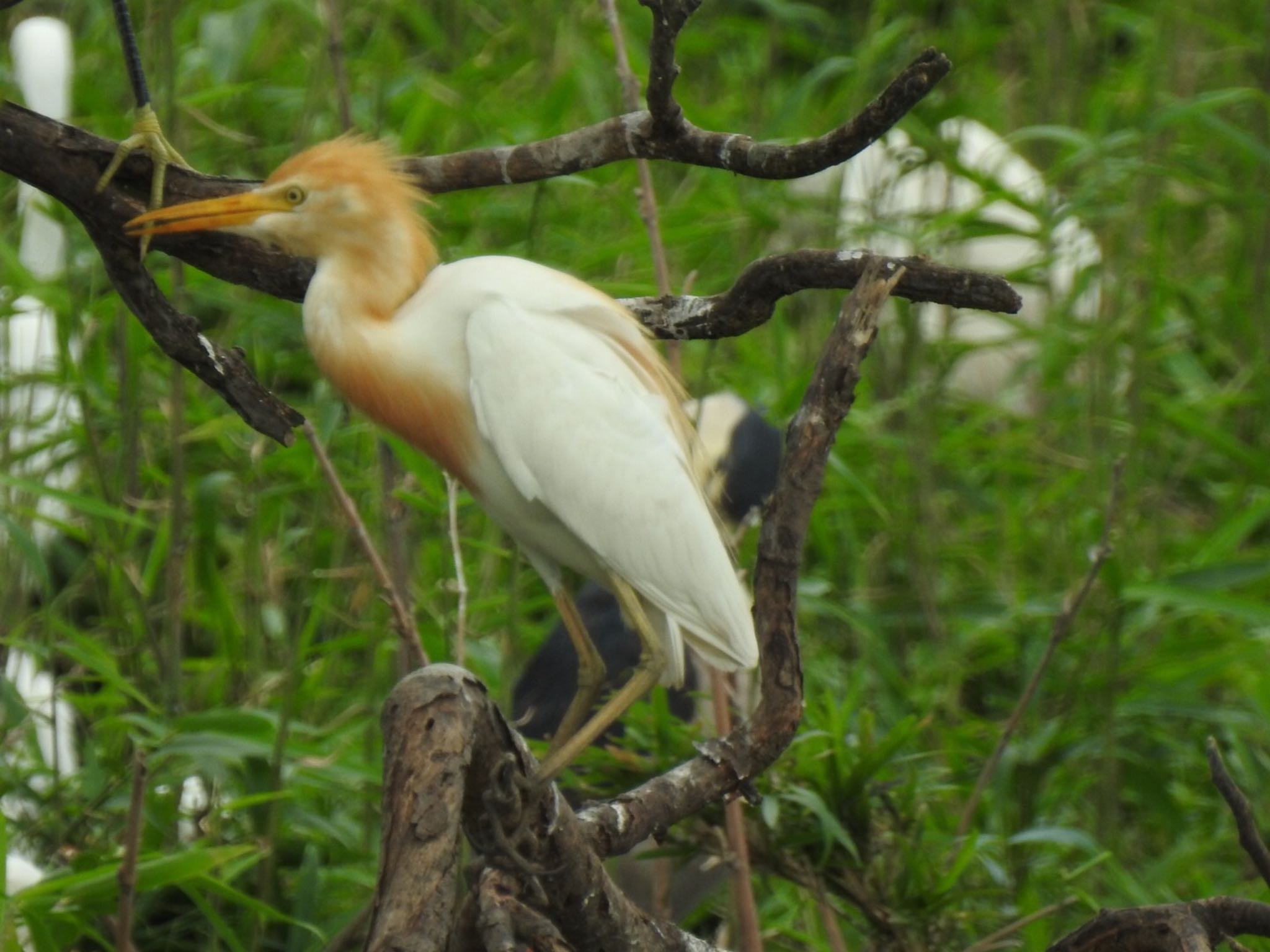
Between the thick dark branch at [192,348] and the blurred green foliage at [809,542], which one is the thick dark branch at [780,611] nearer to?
the thick dark branch at [192,348]

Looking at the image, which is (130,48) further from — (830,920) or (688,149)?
(830,920)

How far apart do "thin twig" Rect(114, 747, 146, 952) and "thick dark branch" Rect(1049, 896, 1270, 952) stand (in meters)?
0.75

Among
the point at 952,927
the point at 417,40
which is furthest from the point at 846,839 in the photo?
the point at 417,40

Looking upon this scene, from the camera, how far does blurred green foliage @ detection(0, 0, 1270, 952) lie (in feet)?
6.36

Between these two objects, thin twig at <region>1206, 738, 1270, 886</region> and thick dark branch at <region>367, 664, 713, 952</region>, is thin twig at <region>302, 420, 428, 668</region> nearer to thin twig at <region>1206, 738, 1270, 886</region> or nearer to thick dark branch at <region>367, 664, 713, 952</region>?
thick dark branch at <region>367, 664, 713, 952</region>

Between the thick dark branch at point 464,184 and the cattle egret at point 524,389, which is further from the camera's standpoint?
the cattle egret at point 524,389

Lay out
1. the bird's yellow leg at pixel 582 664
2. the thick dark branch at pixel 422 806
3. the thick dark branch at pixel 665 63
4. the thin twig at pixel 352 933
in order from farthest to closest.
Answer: the thin twig at pixel 352 933 < the bird's yellow leg at pixel 582 664 < the thick dark branch at pixel 665 63 < the thick dark branch at pixel 422 806

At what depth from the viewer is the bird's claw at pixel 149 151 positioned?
1314mm

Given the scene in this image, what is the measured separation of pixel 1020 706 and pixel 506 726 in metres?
0.97

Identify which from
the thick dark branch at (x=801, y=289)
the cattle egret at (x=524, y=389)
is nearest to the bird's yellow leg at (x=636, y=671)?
the cattle egret at (x=524, y=389)

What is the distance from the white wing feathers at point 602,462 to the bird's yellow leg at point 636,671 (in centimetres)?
2

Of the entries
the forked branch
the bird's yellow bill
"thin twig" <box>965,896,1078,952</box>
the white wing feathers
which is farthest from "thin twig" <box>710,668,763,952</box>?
the bird's yellow bill

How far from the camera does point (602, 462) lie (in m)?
1.41

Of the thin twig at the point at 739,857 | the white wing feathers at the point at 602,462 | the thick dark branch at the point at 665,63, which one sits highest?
the thick dark branch at the point at 665,63
